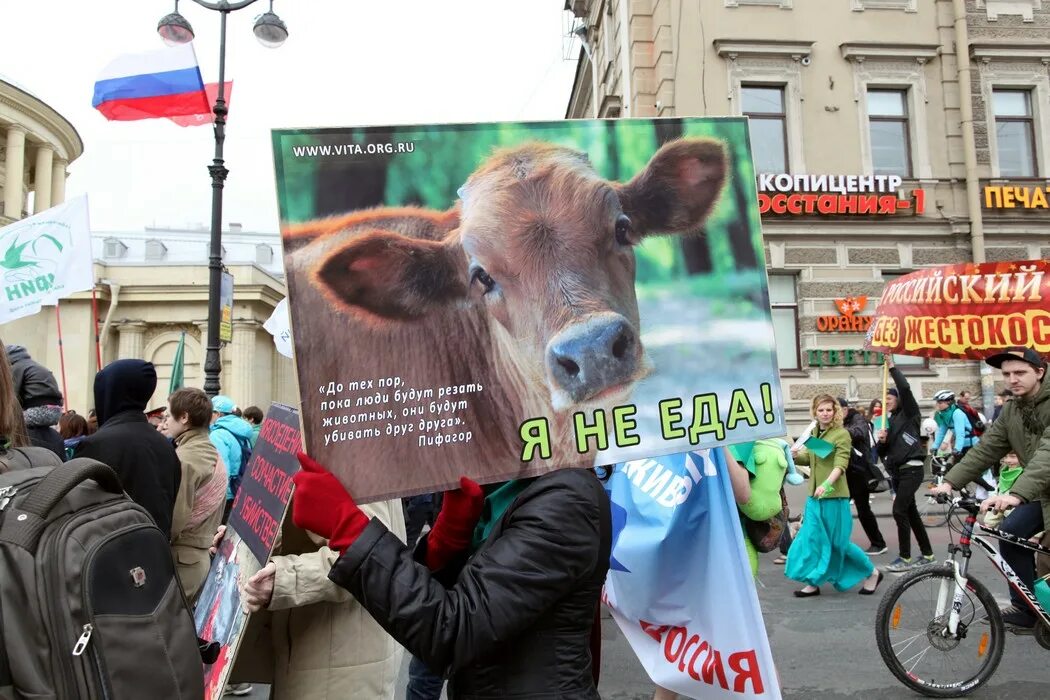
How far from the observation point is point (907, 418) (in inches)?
326

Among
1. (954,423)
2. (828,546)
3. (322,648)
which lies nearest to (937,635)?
(828,546)

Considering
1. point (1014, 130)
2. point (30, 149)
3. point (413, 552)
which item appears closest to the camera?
point (413, 552)

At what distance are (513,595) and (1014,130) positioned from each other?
19.4 meters

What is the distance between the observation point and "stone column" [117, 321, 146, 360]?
2777cm

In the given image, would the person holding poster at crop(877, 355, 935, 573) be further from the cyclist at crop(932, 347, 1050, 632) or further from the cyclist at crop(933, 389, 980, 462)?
the cyclist at crop(933, 389, 980, 462)

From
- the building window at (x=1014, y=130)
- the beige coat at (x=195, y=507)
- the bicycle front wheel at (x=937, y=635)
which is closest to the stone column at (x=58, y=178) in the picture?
the beige coat at (x=195, y=507)

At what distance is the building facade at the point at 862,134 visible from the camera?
15680mm

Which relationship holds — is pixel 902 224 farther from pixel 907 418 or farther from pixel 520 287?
pixel 520 287

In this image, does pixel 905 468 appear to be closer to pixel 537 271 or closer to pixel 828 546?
pixel 828 546

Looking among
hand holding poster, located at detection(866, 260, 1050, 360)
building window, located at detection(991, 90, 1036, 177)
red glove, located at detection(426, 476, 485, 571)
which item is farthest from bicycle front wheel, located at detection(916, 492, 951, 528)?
red glove, located at detection(426, 476, 485, 571)

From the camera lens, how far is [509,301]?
1.75 m

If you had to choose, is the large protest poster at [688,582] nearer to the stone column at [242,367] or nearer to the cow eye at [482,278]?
the cow eye at [482,278]

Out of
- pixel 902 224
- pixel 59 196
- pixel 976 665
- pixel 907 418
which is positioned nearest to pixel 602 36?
pixel 902 224

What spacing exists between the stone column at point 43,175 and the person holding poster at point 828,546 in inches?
1261
